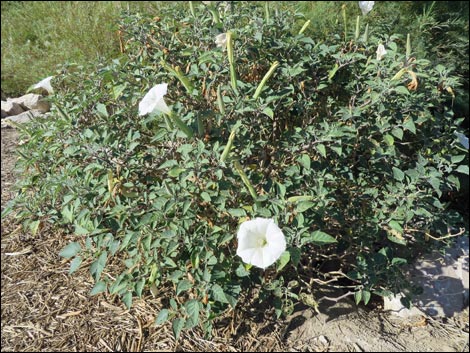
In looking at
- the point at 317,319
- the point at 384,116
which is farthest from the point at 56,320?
the point at 384,116

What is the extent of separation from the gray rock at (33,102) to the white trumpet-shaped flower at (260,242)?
2956mm

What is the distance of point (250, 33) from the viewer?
2.17 m

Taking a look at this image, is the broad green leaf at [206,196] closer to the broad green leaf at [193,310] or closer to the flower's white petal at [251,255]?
the flower's white petal at [251,255]

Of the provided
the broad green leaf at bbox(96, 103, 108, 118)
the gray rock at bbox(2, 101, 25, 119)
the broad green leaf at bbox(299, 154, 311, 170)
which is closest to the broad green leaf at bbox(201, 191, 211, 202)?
the broad green leaf at bbox(299, 154, 311, 170)

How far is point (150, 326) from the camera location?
2240 mm

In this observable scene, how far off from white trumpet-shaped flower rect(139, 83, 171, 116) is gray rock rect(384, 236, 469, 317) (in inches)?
66.0

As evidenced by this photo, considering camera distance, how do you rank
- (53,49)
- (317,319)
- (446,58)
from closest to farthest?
(317,319)
(446,58)
(53,49)

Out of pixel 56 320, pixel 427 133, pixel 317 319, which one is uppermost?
pixel 427 133

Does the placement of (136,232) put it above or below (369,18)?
below

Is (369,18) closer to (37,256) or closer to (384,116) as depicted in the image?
(384,116)

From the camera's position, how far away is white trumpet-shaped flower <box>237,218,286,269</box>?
5.42 feet

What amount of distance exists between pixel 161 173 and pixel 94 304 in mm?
766

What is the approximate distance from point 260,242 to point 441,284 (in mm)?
1568

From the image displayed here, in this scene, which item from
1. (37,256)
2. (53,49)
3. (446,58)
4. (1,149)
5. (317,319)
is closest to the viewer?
(317,319)
